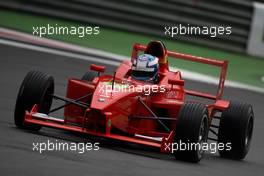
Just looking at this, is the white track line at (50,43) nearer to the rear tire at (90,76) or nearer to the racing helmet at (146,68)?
the rear tire at (90,76)

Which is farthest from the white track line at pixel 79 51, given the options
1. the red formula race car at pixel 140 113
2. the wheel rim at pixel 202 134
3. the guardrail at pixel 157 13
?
the wheel rim at pixel 202 134

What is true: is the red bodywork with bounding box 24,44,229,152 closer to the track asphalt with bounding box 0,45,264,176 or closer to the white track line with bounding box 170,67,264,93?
the track asphalt with bounding box 0,45,264,176

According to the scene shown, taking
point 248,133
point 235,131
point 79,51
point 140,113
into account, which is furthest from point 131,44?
point 140,113

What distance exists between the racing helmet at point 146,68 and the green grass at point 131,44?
8.42 m

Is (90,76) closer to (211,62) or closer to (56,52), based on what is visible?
(211,62)

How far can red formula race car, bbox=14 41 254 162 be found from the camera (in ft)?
33.6

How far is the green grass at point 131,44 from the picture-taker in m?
20.7

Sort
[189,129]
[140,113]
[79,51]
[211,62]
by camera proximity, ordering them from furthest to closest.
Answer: [79,51], [211,62], [140,113], [189,129]

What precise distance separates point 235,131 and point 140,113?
117 cm

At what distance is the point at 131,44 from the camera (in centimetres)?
2191

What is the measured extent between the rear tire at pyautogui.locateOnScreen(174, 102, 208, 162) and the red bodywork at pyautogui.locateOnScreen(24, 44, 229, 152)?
0.15m

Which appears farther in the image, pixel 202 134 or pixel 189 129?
pixel 202 134

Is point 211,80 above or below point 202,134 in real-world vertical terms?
below

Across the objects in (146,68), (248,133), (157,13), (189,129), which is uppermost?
(146,68)
